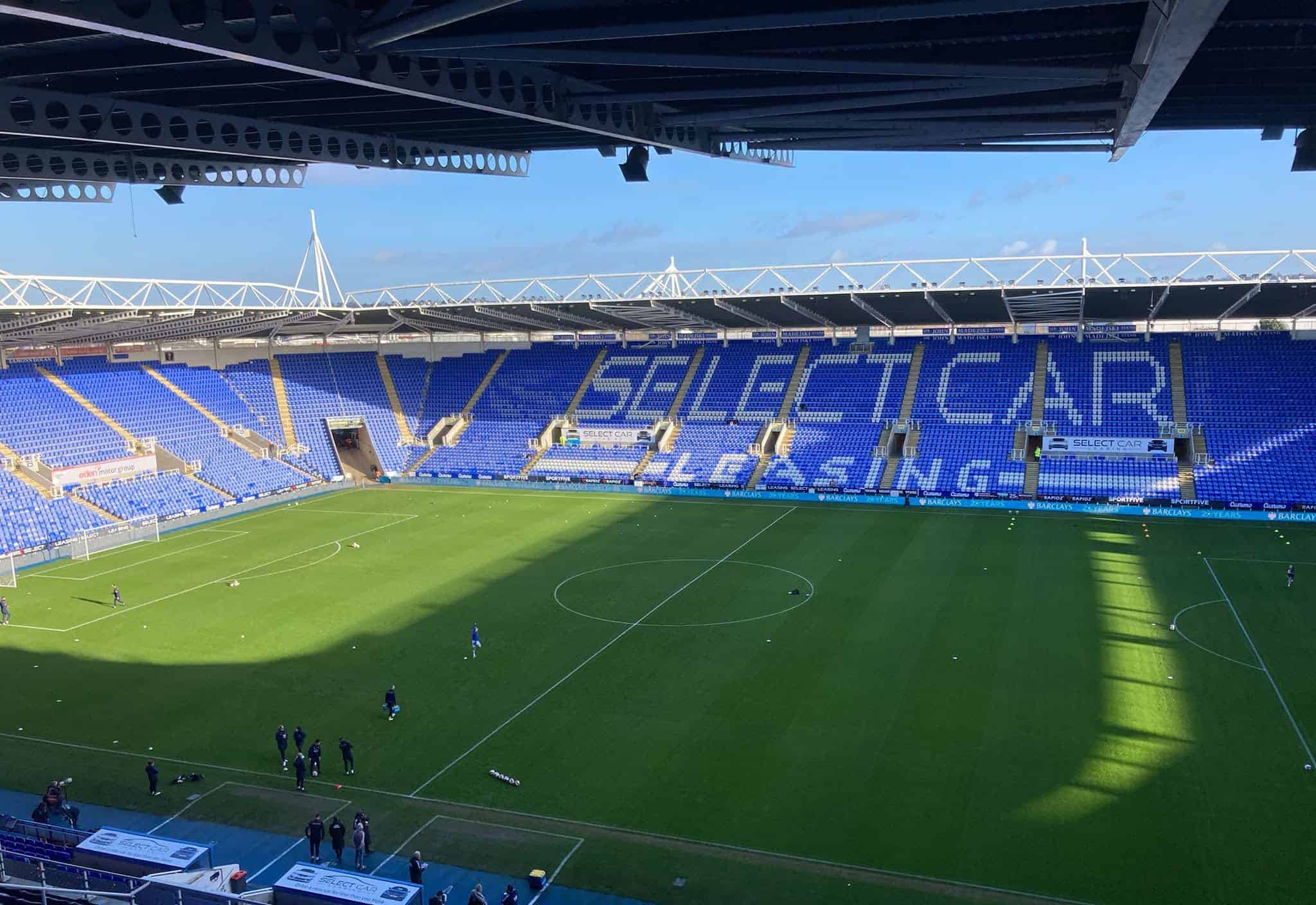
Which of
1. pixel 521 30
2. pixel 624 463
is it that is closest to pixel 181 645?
pixel 521 30

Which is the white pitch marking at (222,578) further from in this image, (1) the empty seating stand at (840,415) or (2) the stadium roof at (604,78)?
(1) the empty seating stand at (840,415)

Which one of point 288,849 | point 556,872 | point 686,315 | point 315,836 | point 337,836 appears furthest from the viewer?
point 686,315

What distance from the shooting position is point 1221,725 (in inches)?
785

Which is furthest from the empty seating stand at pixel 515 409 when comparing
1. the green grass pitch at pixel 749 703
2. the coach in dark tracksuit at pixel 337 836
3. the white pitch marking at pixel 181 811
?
the coach in dark tracksuit at pixel 337 836

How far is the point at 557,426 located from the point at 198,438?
21062 millimetres

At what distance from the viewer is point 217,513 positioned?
47812mm

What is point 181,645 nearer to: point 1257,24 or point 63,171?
point 63,171

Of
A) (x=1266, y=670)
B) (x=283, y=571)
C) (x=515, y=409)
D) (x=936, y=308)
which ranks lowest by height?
(x=1266, y=670)

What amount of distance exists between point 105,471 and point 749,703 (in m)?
39.3

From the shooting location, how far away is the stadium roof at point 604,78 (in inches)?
392

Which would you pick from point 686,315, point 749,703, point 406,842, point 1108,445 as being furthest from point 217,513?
point 1108,445

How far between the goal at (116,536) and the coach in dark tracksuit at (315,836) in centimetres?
2939

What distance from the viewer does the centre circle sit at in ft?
95.2

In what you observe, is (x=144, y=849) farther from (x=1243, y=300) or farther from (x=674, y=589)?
(x=1243, y=300)
